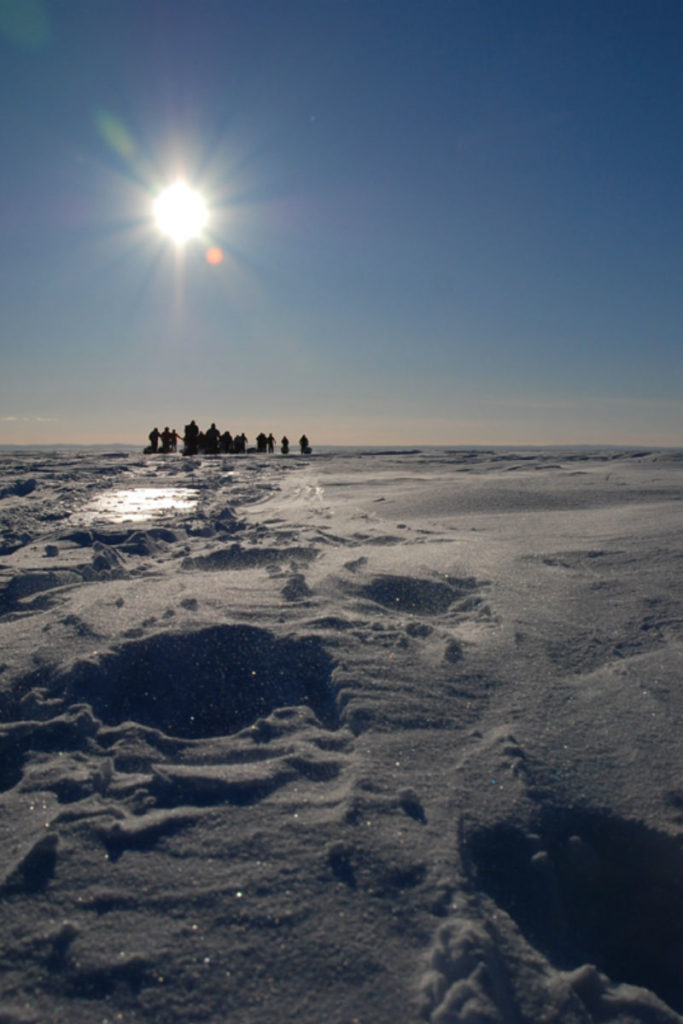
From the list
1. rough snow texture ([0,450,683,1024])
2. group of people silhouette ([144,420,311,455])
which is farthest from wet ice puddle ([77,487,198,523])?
group of people silhouette ([144,420,311,455])

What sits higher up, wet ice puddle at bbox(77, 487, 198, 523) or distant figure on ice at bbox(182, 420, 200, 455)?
distant figure on ice at bbox(182, 420, 200, 455)

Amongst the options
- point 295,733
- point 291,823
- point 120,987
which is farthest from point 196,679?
point 120,987

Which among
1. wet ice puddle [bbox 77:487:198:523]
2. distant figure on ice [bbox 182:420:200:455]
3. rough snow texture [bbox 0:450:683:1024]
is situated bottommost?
rough snow texture [bbox 0:450:683:1024]

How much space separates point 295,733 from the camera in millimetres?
2051

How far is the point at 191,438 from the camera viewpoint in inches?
989

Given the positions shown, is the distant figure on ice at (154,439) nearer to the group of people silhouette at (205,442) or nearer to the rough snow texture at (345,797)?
the group of people silhouette at (205,442)

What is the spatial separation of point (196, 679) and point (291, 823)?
925 mm

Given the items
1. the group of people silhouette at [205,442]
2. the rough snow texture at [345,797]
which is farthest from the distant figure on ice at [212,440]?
the rough snow texture at [345,797]

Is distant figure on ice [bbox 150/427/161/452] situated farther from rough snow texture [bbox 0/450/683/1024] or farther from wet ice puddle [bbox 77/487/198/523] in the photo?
rough snow texture [bbox 0/450/683/1024]

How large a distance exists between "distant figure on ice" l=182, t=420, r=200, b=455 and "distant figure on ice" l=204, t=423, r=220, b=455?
670 mm

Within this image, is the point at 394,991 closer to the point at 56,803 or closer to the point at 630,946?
the point at 630,946

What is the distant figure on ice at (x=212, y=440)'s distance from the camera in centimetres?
2594

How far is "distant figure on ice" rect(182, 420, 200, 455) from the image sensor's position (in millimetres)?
24844

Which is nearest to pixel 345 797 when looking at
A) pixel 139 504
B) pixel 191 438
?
pixel 139 504
